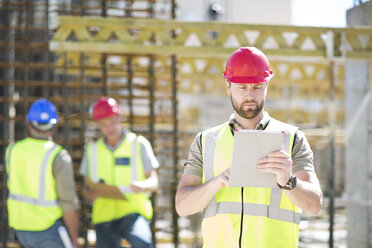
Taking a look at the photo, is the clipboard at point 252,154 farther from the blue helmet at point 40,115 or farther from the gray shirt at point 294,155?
the blue helmet at point 40,115

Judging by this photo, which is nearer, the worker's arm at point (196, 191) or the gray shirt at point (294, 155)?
the worker's arm at point (196, 191)

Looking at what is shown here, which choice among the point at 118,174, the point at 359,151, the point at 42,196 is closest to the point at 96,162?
the point at 118,174

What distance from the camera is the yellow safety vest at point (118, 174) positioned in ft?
16.5

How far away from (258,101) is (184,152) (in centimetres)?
1131

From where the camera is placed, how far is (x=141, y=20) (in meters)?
6.71

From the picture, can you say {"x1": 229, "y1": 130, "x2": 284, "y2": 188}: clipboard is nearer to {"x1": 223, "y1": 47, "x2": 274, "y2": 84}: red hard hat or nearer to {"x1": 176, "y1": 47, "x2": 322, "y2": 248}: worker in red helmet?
{"x1": 176, "y1": 47, "x2": 322, "y2": 248}: worker in red helmet

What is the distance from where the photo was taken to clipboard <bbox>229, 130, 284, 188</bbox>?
7.75 ft

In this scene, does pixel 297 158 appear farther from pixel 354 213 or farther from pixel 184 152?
pixel 184 152

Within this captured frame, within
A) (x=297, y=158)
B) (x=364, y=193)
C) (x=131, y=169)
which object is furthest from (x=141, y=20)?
(x=297, y=158)

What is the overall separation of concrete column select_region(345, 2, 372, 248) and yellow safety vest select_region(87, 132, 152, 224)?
11.7 feet

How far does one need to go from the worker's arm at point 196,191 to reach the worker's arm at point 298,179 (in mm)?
228

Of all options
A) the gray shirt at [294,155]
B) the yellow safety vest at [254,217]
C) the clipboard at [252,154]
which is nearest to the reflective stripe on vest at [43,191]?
the gray shirt at [294,155]

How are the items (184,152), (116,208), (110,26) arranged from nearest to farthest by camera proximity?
(116,208) → (110,26) → (184,152)

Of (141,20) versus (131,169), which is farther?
(141,20)
